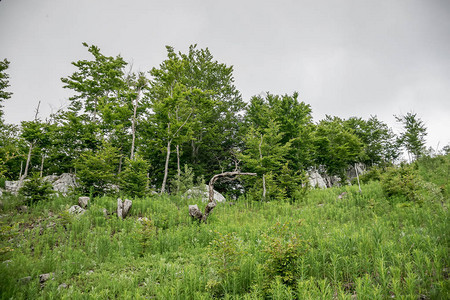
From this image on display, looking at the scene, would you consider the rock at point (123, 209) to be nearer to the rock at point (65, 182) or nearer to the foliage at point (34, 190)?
the foliage at point (34, 190)

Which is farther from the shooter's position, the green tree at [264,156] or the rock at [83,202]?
the green tree at [264,156]

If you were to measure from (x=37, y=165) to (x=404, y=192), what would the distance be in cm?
3141

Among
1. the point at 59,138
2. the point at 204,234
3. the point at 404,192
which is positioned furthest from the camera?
the point at 59,138

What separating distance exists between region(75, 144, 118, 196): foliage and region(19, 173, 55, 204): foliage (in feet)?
6.09

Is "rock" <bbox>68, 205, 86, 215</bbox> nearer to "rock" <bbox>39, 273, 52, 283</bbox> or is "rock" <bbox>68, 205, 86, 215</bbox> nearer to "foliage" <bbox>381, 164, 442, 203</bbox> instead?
"rock" <bbox>39, 273, 52, 283</bbox>

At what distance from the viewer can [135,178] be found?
12.5 m

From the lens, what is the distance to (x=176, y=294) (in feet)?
11.5

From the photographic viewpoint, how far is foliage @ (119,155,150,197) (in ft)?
40.3

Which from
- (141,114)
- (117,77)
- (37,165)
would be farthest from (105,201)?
(37,165)

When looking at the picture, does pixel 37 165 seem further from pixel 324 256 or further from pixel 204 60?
pixel 324 256

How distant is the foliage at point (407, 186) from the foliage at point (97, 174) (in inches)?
591

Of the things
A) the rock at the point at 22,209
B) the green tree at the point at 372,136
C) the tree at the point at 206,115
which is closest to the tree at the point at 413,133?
the green tree at the point at 372,136

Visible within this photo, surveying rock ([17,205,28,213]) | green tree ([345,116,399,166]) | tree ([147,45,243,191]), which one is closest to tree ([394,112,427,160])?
green tree ([345,116,399,166])

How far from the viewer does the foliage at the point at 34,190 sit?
A: 9.24m
